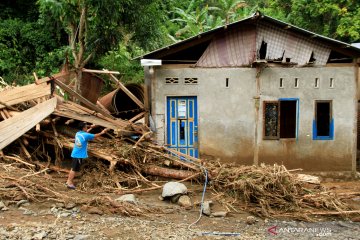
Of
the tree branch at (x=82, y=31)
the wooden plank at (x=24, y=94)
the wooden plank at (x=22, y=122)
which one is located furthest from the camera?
the tree branch at (x=82, y=31)

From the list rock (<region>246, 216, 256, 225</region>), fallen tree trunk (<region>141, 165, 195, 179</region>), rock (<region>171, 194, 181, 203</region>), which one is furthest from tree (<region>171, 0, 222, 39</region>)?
rock (<region>246, 216, 256, 225</region>)

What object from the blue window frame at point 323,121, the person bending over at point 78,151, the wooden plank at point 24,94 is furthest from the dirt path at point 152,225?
the blue window frame at point 323,121

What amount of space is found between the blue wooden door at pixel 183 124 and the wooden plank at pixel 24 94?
3.31 meters

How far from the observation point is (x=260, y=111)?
34.3 feet

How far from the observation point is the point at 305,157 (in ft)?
34.9

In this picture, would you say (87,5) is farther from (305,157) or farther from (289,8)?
(289,8)

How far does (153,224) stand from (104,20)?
6.75 meters

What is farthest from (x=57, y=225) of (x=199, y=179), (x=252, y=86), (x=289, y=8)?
(x=289, y=8)

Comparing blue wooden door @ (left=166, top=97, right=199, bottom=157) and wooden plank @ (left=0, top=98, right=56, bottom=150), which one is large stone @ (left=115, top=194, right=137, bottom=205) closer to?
wooden plank @ (left=0, top=98, right=56, bottom=150)

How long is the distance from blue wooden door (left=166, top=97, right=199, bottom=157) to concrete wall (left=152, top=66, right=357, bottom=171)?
16cm

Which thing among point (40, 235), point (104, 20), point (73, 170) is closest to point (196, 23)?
point (104, 20)

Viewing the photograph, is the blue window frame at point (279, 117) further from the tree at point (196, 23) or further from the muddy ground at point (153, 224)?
the tree at point (196, 23)

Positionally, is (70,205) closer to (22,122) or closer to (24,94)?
(22,122)

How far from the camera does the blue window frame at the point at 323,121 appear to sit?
34.9 feet
